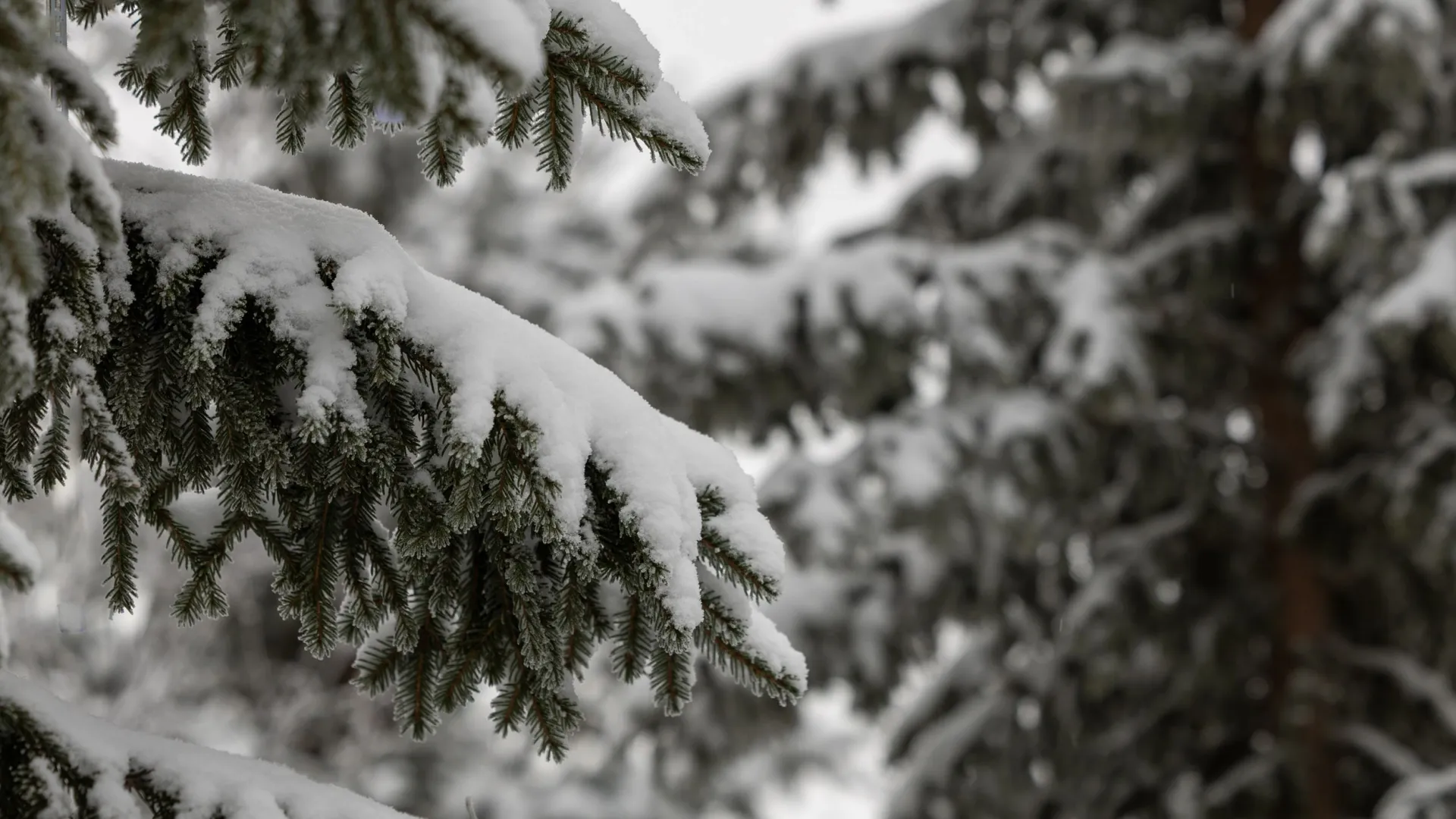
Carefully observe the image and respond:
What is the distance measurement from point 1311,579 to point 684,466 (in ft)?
13.1

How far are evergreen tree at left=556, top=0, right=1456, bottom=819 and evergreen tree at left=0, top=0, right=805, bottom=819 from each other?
2909 mm

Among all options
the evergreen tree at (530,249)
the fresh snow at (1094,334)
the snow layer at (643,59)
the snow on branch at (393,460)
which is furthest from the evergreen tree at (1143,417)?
the evergreen tree at (530,249)

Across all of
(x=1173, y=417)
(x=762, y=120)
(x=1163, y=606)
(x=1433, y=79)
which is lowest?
(x=1163, y=606)

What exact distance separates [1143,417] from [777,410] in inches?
52.9

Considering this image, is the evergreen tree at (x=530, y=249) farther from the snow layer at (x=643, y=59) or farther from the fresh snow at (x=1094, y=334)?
the snow layer at (x=643, y=59)

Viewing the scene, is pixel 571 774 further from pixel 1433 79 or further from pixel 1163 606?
pixel 1433 79

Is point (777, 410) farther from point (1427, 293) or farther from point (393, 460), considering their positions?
point (393, 460)

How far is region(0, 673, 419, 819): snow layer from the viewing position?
1.40 metres

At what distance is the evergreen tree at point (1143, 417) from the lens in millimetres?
4367

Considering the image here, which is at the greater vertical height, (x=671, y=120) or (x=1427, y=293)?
(x=1427, y=293)

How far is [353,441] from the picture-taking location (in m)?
1.37

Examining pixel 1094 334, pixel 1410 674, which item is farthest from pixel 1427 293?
pixel 1410 674

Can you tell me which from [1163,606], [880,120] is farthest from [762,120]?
[1163,606]

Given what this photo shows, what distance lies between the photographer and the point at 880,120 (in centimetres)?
578
